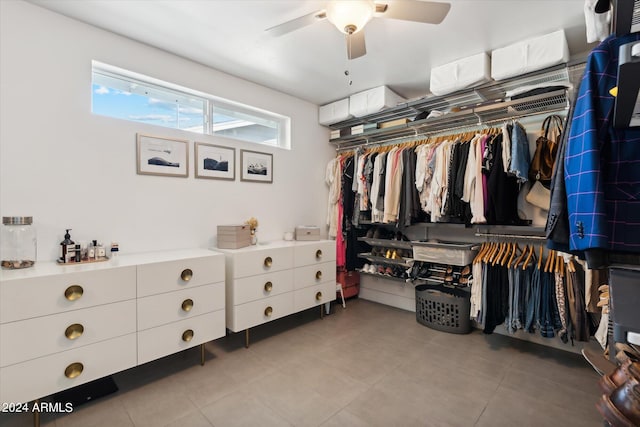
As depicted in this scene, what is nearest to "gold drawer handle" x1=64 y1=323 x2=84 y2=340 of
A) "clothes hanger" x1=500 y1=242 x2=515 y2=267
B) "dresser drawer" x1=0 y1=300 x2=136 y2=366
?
"dresser drawer" x1=0 y1=300 x2=136 y2=366

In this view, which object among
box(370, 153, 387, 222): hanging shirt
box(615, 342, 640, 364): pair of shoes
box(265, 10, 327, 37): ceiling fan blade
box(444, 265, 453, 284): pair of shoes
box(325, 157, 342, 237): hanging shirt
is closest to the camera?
box(615, 342, 640, 364): pair of shoes

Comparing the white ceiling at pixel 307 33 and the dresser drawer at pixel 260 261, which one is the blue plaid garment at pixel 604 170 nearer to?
the white ceiling at pixel 307 33

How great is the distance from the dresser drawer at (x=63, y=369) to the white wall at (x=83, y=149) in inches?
28.0

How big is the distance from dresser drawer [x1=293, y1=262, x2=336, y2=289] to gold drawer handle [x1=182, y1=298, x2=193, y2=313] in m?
1.02

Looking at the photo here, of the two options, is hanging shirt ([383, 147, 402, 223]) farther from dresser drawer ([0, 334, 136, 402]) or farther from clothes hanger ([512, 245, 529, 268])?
dresser drawer ([0, 334, 136, 402])

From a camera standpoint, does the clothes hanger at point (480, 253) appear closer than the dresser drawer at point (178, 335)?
No

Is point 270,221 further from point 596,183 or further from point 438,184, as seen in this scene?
point 596,183

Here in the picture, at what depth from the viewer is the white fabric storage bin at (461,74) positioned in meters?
2.50

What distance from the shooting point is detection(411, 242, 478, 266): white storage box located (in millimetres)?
2783

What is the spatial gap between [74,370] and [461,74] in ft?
11.4

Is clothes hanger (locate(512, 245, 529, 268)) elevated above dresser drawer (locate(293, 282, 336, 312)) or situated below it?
above

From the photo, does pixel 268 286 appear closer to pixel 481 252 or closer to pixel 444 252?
pixel 444 252

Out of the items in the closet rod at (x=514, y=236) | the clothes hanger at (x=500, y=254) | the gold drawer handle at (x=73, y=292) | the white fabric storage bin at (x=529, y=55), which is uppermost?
the white fabric storage bin at (x=529, y=55)

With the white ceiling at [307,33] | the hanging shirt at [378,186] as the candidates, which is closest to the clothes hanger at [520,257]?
the hanging shirt at [378,186]
